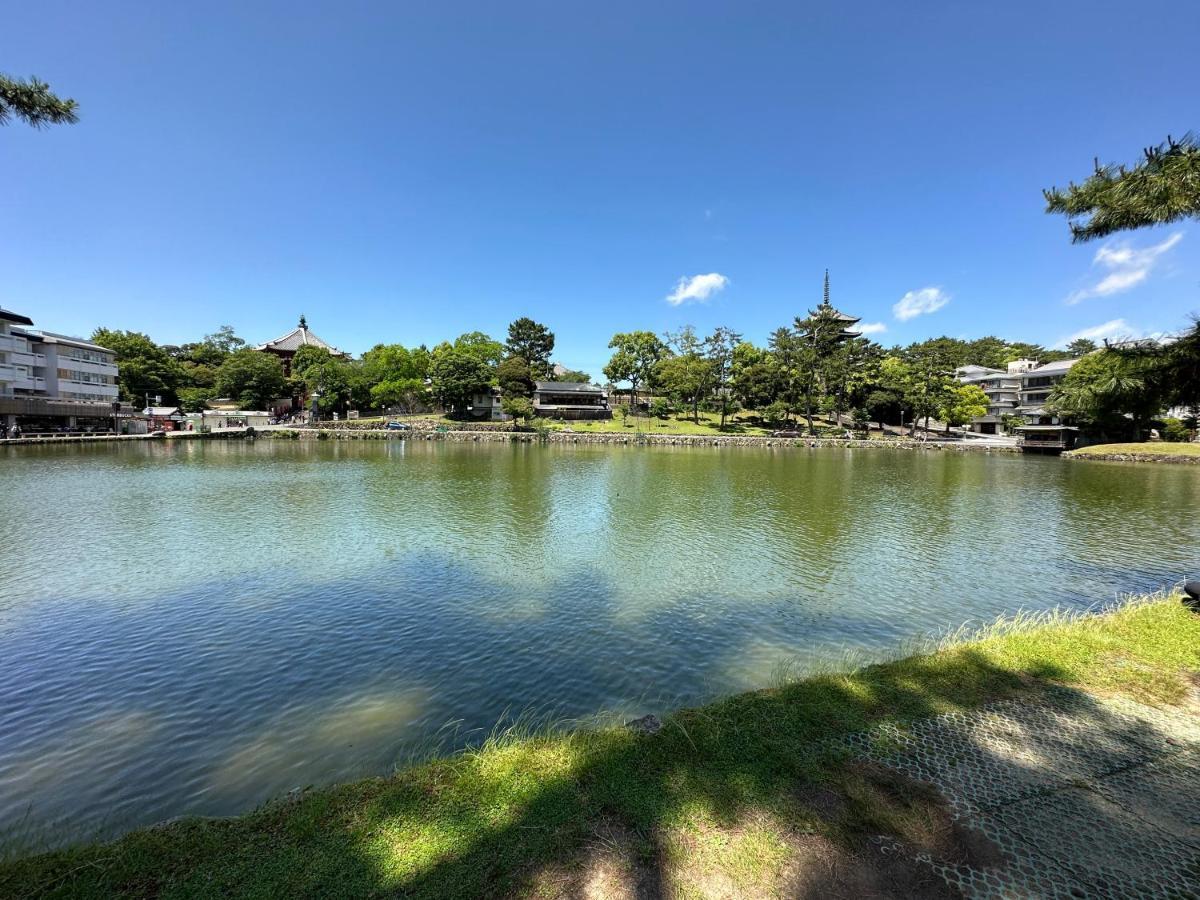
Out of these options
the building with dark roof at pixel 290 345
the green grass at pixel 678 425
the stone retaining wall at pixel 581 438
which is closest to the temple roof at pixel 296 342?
the building with dark roof at pixel 290 345

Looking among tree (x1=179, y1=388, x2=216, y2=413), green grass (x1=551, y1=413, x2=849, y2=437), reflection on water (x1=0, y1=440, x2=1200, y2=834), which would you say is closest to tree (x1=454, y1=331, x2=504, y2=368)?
green grass (x1=551, y1=413, x2=849, y2=437)

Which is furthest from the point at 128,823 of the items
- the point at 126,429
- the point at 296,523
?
the point at 126,429

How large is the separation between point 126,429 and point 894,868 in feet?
225

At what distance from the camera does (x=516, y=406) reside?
59.2 meters

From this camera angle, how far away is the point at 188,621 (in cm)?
882

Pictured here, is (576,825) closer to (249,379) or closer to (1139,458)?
(1139,458)

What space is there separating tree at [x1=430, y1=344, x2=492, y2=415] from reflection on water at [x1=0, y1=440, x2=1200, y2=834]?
1575 inches

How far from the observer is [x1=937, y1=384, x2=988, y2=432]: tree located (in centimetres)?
5969

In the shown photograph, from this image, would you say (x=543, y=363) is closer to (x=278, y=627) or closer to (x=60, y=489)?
(x=60, y=489)

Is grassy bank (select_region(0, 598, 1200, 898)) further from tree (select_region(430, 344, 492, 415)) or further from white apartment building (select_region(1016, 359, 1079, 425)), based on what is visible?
white apartment building (select_region(1016, 359, 1079, 425))

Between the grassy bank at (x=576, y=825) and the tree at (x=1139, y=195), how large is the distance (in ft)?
15.5

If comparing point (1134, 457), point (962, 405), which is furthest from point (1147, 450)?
point (962, 405)

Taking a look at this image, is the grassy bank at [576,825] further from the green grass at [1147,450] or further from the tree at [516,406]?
the tree at [516,406]

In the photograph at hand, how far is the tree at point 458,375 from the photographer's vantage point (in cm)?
6144
